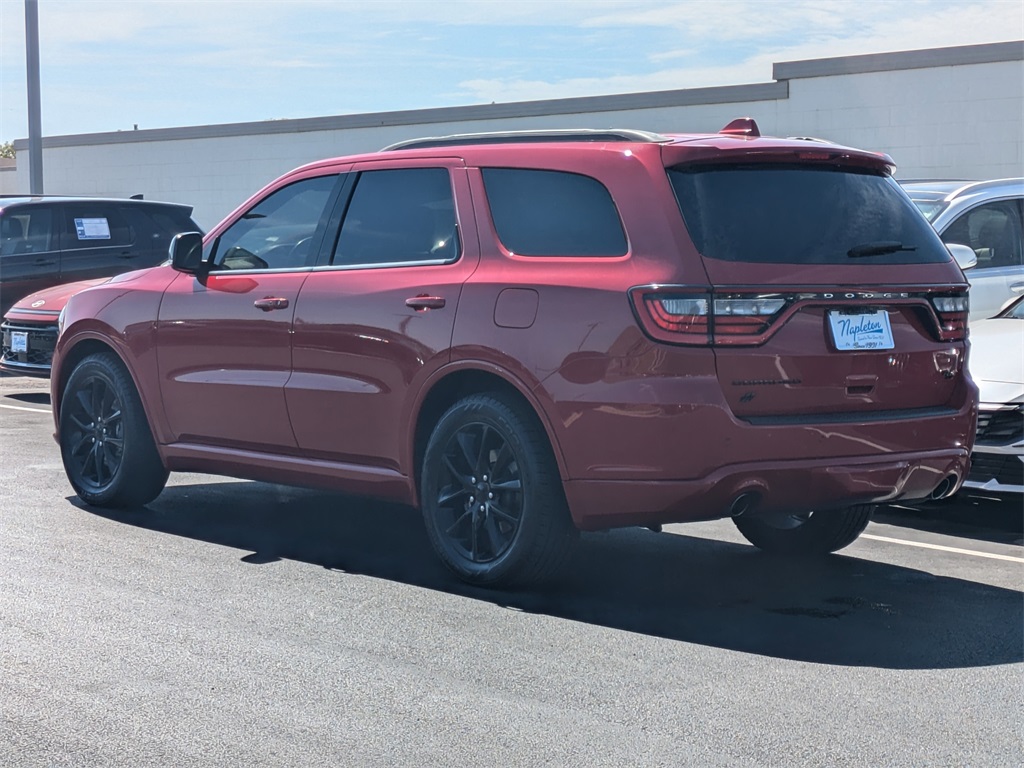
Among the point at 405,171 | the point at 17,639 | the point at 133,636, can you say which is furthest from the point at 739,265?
the point at 17,639

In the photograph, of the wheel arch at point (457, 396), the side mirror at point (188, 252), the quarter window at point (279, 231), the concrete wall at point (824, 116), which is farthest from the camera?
the concrete wall at point (824, 116)

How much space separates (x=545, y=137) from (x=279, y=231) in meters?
1.54

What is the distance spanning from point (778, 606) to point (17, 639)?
9.40 feet

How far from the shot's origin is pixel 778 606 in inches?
229

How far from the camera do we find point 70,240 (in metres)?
15.5

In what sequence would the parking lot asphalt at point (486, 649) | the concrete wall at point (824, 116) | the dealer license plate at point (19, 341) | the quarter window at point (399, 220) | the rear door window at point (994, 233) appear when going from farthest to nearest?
the concrete wall at point (824, 116), the dealer license plate at point (19, 341), the rear door window at point (994, 233), the quarter window at point (399, 220), the parking lot asphalt at point (486, 649)

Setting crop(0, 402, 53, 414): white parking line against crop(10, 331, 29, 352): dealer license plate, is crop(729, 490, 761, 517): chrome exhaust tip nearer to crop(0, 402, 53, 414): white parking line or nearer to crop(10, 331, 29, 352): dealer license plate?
crop(0, 402, 53, 414): white parking line

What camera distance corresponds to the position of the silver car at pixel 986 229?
34.6ft

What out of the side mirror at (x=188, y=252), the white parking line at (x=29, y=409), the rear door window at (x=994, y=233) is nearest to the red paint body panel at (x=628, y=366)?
the side mirror at (x=188, y=252)

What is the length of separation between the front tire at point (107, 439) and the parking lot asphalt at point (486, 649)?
0.55 feet

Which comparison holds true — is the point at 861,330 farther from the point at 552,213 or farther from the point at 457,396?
the point at 457,396

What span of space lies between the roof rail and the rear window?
298mm

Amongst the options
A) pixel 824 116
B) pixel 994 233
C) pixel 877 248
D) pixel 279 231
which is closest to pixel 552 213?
pixel 877 248

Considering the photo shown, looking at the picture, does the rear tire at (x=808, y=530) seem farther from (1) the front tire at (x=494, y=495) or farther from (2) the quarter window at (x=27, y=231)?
(2) the quarter window at (x=27, y=231)
